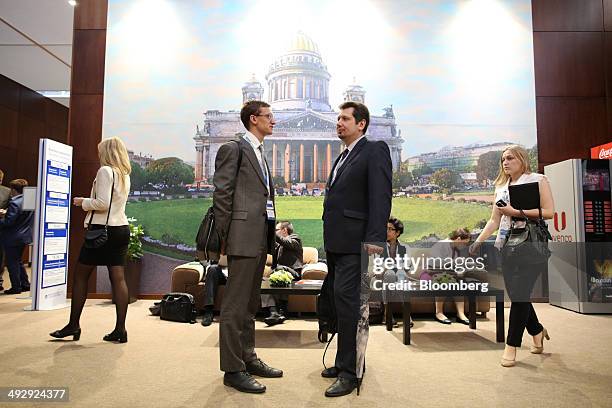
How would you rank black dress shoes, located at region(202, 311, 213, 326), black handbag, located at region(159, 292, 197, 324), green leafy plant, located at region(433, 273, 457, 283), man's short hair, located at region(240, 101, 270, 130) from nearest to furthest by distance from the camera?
green leafy plant, located at region(433, 273, 457, 283) < man's short hair, located at region(240, 101, 270, 130) < black dress shoes, located at region(202, 311, 213, 326) < black handbag, located at region(159, 292, 197, 324)

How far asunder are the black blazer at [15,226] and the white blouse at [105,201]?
373 cm

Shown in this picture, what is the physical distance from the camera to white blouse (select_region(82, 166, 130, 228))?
3280 millimetres

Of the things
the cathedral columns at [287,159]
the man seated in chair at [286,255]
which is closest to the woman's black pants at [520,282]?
the man seated in chair at [286,255]

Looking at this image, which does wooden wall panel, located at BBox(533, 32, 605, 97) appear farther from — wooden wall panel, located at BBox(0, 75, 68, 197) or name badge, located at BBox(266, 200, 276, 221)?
wooden wall panel, located at BBox(0, 75, 68, 197)

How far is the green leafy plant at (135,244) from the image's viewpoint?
5.77 meters

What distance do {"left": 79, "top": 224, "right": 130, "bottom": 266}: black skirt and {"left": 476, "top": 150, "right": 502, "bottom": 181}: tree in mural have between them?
4922 mm

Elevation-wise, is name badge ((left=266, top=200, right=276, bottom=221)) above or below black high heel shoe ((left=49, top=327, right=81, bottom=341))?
above

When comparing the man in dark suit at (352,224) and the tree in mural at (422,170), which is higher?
the tree in mural at (422,170)

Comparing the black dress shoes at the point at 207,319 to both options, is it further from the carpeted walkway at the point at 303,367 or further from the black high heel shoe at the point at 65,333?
the black high heel shoe at the point at 65,333

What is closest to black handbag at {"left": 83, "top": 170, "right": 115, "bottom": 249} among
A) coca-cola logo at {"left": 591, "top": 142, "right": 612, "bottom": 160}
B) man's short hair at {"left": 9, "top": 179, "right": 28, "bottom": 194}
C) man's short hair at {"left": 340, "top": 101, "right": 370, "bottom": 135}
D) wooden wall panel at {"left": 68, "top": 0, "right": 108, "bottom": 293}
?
man's short hair at {"left": 340, "top": 101, "right": 370, "bottom": 135}

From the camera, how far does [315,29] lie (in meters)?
6.48

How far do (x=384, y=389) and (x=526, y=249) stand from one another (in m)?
1.20

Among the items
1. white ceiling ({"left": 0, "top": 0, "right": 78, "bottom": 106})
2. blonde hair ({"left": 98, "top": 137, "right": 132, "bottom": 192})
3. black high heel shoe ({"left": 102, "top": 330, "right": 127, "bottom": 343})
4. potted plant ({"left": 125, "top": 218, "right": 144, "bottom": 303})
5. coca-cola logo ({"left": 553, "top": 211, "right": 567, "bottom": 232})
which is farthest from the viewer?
white ceiling ({"left": 0, "top": 0, "right": 78, "bottom": 106})

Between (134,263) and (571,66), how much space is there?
6.60 meters
